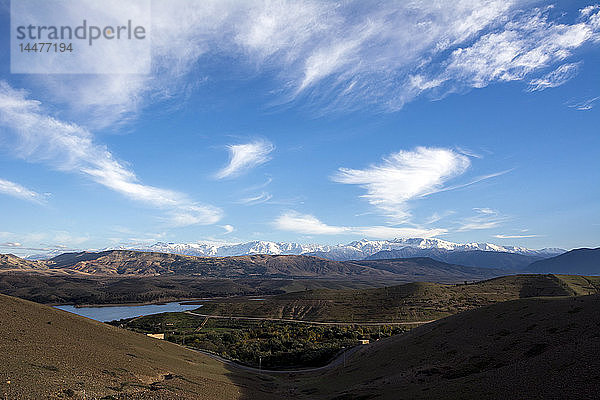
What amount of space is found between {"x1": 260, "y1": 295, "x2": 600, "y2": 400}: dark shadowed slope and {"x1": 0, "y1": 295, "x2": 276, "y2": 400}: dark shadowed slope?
18.1 m

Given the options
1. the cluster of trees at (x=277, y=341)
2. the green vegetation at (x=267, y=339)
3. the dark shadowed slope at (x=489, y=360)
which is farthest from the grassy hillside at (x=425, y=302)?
the dark shadowed slope at (x=489, y=360)

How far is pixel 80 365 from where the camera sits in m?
37.6

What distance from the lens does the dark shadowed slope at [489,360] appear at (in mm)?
30672

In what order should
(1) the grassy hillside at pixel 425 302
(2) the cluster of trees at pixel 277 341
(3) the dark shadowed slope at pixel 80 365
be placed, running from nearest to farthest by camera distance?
(3) the dark shadowed slope at pixel 80 365, (2) the cluster of trees at pixel 277 341, (1) the grassy hillside at pixel 425 302

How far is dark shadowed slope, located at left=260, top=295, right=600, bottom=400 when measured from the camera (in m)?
30.7

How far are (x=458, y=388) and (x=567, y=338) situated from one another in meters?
15.3

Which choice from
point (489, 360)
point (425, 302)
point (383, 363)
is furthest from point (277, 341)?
point (425, 302)

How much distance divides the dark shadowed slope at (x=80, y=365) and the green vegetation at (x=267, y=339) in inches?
1320

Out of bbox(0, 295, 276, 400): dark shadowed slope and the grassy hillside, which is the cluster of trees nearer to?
the grassy hillside

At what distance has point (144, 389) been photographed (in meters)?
35.5

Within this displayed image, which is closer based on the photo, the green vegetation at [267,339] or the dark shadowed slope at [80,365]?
the dark shadowed slope at [80,365]

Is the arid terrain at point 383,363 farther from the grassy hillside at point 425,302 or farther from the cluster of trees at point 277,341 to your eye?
the grassy hillside at point 425,302

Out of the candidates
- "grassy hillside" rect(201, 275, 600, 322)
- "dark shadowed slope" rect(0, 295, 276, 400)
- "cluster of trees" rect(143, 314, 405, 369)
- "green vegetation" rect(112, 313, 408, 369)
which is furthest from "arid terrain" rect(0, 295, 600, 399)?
"grassy hillside" rect(201, 275, 600, 322)

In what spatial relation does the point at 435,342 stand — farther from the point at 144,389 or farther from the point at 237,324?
the point at 237,324
